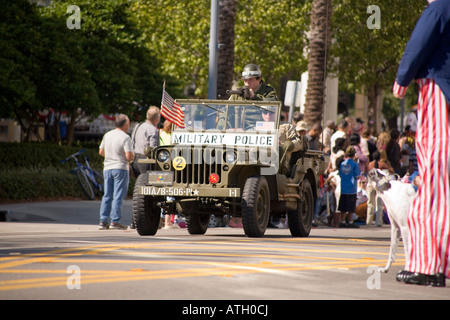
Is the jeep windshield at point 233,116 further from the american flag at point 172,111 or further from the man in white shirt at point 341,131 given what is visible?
the man in white shirt at point 341,131

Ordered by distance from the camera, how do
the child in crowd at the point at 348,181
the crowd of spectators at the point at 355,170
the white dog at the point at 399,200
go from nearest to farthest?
the white dog at the point at 399,200 → the child in crowd at the point at 348,181 → the crowd of spectators at the point at 355,170

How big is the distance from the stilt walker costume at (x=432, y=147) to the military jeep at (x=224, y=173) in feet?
17.8

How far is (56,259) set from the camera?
910 cm

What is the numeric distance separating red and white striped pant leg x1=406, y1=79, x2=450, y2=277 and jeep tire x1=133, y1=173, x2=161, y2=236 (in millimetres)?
6213

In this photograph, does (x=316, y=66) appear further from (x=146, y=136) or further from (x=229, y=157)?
(x=229, y=157)

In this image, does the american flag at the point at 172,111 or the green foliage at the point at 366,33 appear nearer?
the american flag at the point at 172,111

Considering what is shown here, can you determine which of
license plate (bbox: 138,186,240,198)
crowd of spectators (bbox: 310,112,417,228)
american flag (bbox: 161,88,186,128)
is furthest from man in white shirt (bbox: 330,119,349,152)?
license plate (bbox: 138,186,240,198)

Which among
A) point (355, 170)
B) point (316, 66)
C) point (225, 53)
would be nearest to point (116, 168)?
point (355, 170)

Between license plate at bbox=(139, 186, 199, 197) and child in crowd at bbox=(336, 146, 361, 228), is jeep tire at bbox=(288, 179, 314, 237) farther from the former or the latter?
child in crowd at bbox=(336, 146, 361, 228)

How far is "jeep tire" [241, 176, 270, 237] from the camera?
13.1 metres

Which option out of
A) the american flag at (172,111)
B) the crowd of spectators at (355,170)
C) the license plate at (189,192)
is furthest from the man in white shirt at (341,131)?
the license plate at (189,192)

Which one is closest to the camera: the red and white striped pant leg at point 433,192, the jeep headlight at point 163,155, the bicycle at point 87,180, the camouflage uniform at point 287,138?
the red and white striped pant leg at point 433,192

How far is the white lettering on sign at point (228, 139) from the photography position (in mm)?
13977

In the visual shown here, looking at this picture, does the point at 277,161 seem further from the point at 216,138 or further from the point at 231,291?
the point at 231,291
